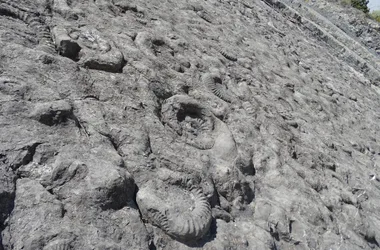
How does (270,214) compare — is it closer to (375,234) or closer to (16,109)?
(375,234)

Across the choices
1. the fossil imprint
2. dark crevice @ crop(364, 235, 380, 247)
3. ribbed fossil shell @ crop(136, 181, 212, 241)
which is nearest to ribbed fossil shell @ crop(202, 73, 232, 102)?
the fossil imprint

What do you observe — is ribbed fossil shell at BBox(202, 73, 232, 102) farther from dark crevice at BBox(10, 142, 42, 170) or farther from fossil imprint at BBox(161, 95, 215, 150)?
dark crevice at BBox(10, 142, 42, 170)

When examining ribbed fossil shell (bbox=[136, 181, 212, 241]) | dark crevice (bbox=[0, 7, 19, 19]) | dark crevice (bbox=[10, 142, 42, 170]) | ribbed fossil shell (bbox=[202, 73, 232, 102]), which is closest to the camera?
dark crevice (bbox=[10, 142, 42, 170])

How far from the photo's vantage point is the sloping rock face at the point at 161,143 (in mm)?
1995

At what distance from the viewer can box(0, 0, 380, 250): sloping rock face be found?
6.55 feet

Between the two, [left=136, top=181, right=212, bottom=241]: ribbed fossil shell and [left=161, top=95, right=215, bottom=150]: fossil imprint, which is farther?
[left=161, top=95, right=215, bottom=150]: fossil imprint

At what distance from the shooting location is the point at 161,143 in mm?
2652

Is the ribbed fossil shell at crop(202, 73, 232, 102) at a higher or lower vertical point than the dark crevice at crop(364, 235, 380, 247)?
higher

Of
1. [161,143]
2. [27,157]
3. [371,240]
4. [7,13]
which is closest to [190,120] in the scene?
[161,143]

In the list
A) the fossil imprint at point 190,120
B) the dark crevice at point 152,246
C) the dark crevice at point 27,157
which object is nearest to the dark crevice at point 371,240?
the fossil imprint at point 190,120

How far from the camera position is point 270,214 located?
8.76 feet

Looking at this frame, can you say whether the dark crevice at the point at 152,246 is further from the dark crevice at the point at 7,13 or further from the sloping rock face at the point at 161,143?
the dark crevice at the point at 7,13

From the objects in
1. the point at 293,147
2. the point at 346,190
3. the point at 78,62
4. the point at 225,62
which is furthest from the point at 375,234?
the point at 78,62

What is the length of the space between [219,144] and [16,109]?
59.2 inches
